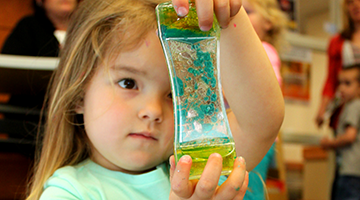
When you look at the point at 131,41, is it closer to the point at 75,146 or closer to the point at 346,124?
the point at 75,146

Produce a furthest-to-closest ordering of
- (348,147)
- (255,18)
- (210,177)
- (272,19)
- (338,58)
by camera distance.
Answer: (338,58), (348,147), (272,19), (255,18), (210,177)

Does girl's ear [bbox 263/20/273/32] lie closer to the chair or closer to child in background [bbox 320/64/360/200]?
child in background [bbox 320/64/360/200]

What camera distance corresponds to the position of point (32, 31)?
52.7 inches

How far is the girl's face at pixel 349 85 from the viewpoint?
7.23ft

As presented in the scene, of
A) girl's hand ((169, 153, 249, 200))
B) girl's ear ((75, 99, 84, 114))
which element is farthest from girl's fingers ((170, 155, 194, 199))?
girl's ear ((75, 99, 84, 114))

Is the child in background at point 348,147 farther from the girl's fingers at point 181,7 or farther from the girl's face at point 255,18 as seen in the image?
the girl's fingers at point 181,7

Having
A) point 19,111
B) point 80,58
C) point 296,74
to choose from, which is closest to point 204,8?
point 80,58

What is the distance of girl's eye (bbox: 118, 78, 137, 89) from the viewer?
0.65 m

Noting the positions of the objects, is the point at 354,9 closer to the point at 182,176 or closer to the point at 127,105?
the point at 127,105

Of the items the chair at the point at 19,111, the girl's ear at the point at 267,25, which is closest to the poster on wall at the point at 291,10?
the girl's ear at the point at 267,25

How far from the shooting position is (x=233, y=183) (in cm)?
41

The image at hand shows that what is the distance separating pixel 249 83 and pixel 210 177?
19 cm

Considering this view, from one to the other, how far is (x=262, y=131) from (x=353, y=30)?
7.28ft

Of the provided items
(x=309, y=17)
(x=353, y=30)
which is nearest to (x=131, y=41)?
(x=353, y=30)
